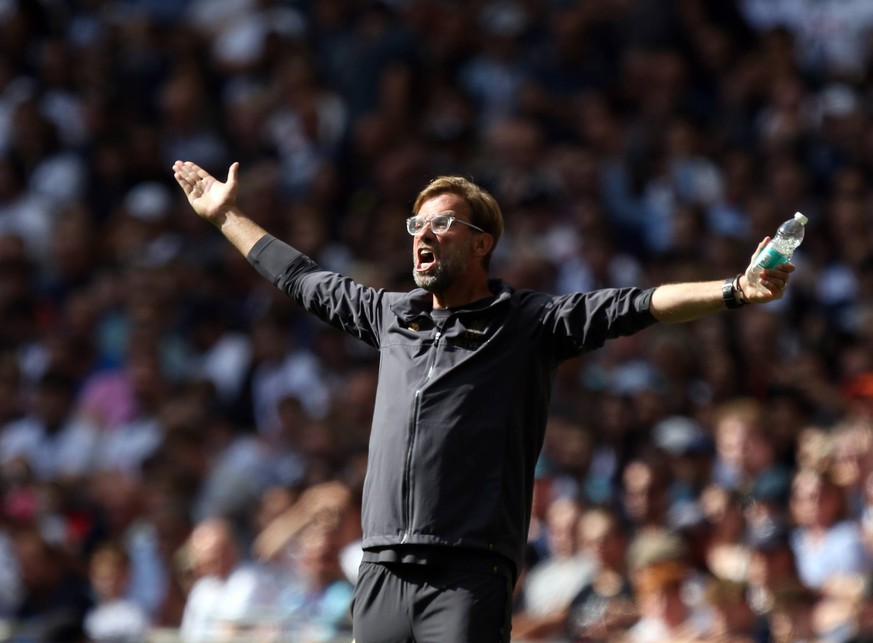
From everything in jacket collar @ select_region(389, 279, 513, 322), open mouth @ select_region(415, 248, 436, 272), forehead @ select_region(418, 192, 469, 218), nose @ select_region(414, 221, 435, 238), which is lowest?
jacket collar @ select_region(389, 279, 513, 322)

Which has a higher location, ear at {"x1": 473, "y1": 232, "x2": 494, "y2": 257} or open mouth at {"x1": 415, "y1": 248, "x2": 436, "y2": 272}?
ear at {"x1": 473, "y1": 232, "x2": 494, "y2": 257}

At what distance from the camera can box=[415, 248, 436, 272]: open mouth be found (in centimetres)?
559

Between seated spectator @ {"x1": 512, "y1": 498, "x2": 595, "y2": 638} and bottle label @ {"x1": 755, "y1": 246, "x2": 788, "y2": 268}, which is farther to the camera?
seated spectator @ {"x1": 512, "y1": 498, "x2": 595, "y2": 638}

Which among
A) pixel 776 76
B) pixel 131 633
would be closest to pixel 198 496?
pixel 131 633

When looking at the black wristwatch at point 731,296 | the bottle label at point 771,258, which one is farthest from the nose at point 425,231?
the bottle label at point 771,258

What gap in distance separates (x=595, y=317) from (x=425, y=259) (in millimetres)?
635

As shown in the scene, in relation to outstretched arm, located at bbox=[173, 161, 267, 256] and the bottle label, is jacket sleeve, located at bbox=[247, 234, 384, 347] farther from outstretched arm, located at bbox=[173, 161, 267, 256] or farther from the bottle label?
the bottle label

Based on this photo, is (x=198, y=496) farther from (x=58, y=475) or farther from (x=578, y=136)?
(x=578, y=136)

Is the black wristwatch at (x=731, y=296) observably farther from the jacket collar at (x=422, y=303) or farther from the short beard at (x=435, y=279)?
the short beard at (x=435, y=279)

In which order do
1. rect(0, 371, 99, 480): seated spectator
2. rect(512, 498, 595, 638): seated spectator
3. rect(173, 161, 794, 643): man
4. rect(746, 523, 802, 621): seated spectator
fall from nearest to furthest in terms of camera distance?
1. rect(173, 161, 794, 643): man
2. rect(746, 523, 802, 621): seated spectator
3. rect(512, 498, 595, 638): seated spectator
4. rect(0, 371, 99, 480): seated spectator

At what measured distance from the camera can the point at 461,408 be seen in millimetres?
5359

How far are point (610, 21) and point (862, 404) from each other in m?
5.31

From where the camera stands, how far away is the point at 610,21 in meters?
13.0

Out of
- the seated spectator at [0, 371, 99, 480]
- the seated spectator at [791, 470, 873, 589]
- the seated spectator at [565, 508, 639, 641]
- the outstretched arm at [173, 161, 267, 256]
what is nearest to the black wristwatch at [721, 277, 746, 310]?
the outstretched arm at [173, 161, 267, 256]
